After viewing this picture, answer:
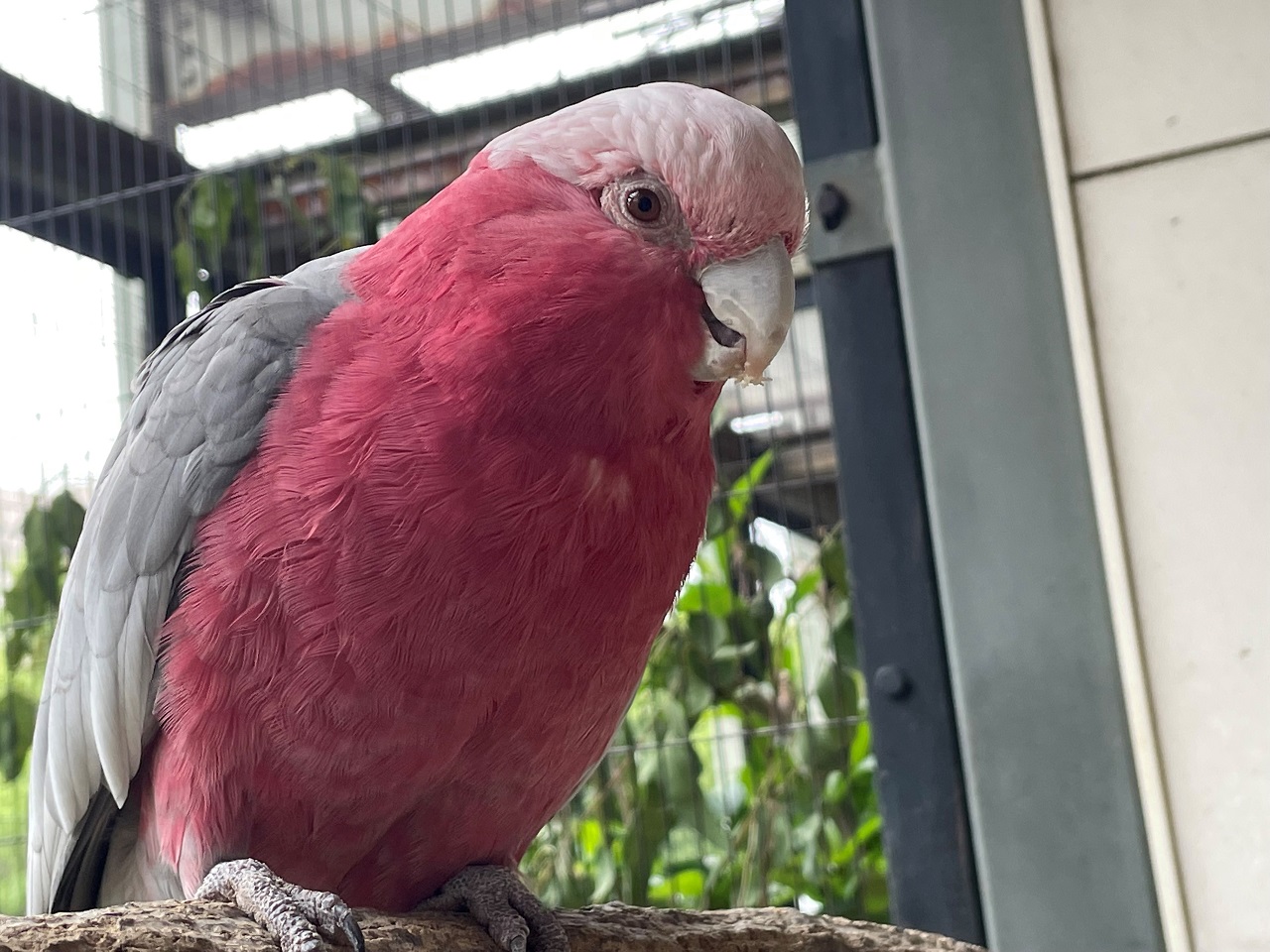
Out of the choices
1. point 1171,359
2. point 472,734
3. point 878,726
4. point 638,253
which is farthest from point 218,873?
point 1171,359

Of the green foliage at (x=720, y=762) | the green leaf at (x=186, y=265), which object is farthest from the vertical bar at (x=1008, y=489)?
the green leaf at (x=186, y=265)

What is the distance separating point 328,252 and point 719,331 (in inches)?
48.7

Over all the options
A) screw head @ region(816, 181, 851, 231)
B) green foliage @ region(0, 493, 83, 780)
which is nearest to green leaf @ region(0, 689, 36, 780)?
green foliage @ region(0, 493, 83, 780)

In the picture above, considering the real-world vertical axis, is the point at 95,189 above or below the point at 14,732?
above

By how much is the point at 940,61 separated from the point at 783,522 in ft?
3.20

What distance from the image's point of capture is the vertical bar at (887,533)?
1317 mm

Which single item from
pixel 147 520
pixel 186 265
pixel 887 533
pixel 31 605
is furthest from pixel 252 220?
pixel 887 533

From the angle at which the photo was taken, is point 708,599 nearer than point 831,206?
No

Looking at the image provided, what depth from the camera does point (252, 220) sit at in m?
2.08

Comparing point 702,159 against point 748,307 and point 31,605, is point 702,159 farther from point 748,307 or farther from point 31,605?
point 31,605

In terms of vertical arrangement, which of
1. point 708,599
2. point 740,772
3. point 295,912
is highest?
point 708,599

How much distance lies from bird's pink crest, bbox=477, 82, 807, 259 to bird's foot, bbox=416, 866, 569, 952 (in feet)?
2.03

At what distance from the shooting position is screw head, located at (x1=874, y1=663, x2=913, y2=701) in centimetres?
133

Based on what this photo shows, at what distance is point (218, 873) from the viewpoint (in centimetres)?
99
